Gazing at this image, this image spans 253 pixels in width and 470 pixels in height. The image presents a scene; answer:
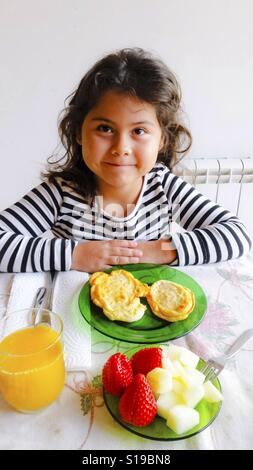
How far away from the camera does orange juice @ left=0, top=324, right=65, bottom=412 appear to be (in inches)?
17.8

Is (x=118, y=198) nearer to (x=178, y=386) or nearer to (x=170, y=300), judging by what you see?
(x=170, y=300)

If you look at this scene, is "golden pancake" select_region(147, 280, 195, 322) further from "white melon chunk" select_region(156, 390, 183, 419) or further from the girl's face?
the girl's face

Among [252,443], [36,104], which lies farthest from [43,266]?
[36,104]

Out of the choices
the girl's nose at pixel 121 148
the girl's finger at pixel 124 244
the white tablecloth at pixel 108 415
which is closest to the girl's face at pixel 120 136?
the girl's nose at pixel 121 148

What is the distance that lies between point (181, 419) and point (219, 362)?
0.42 ft

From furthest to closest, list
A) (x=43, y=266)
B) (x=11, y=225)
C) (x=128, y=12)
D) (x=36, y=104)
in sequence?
(x=36, y=104), (x=128, y=12), (x=11, y=225), (x=43, y=266)

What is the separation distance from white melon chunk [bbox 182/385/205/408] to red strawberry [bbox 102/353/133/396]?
0.07 metres

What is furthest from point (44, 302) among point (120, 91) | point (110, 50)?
point (110, 50)

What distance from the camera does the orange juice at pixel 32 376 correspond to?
0.45 meters

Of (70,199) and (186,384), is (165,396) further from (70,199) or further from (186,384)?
(70,199)

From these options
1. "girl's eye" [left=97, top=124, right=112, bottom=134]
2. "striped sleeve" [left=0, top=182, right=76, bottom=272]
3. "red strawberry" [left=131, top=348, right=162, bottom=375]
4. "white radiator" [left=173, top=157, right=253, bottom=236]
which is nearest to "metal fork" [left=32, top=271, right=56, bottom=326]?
"striped sleeve" [left=0, top=182, right=76, bottom=272]

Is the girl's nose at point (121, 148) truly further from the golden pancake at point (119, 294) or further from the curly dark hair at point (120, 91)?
the golden pancake at point (119, 294)

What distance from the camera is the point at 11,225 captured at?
892 mm

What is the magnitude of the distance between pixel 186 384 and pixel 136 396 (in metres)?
0.07
